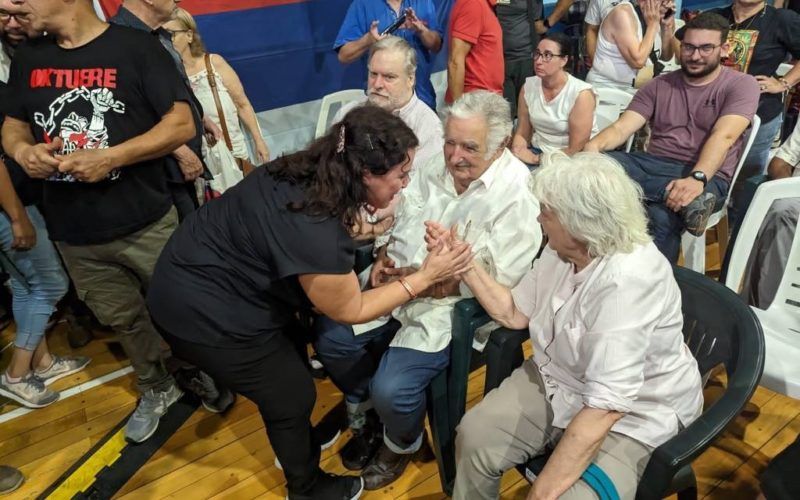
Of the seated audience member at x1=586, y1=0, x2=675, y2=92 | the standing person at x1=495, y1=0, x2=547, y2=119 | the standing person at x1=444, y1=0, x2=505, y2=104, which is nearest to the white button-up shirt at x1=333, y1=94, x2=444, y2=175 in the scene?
the standing person at x1=444, y1=0, x2=505, y2=104

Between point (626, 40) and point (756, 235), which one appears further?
point (626, 40)

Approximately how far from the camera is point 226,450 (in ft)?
7.20

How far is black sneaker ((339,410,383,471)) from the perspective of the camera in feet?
6.82

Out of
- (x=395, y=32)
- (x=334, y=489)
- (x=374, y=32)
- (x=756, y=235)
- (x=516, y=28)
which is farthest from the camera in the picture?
(x=516, y=28)

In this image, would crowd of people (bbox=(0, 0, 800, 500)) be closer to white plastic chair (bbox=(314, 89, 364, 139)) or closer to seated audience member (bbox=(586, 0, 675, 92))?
white plastic chair (bbox=(314, 89, 364, 139))

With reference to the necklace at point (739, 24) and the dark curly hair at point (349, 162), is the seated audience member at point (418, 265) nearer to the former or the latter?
the dark curly hair at point (349, 162)

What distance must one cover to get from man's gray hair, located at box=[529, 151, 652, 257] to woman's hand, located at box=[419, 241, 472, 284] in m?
0.32

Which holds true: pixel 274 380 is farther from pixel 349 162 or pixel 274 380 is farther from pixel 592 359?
pixel 592 359

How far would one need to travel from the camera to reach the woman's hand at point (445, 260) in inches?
62.9

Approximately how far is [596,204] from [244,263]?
2.94 ft

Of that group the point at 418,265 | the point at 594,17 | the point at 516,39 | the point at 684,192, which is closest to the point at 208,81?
the point at 418,265

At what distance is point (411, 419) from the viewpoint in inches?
70.7

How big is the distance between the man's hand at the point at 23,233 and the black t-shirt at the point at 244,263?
0.88 meters

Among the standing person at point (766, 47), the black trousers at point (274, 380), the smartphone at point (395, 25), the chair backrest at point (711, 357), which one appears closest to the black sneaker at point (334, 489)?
the black trousers at point (274, 380)
